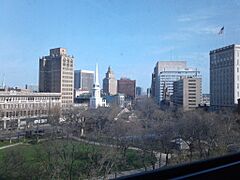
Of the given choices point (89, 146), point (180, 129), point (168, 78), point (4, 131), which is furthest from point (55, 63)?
point (168, 78)

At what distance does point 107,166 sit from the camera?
3801 millimetres

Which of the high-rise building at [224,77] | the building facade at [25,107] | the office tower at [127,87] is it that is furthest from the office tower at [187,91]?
the building facade at [25,107]

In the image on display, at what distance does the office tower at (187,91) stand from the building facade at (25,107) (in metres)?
5.64

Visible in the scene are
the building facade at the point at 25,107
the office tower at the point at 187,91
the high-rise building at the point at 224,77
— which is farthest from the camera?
the office tower at the point at 187,91

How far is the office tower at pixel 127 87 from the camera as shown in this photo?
15.8m

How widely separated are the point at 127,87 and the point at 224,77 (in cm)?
918

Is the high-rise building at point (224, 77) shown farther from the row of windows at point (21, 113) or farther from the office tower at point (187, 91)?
the row of windows at point (21, 113)

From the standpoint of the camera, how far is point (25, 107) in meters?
7.61

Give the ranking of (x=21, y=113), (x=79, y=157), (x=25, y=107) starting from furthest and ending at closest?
(x=21, y=113)
(x=25, y=107)
(x=79, y=157)

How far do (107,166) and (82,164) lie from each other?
0.56m

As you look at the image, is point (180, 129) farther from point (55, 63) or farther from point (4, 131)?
point (4, 131)

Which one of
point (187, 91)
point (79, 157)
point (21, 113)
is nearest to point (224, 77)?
point (187, 91)

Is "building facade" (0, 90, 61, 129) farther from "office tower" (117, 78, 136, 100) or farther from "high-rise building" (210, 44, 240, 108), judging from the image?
"office tower" (117, 78, 136, 100)

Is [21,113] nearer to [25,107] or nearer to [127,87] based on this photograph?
[25,107]
